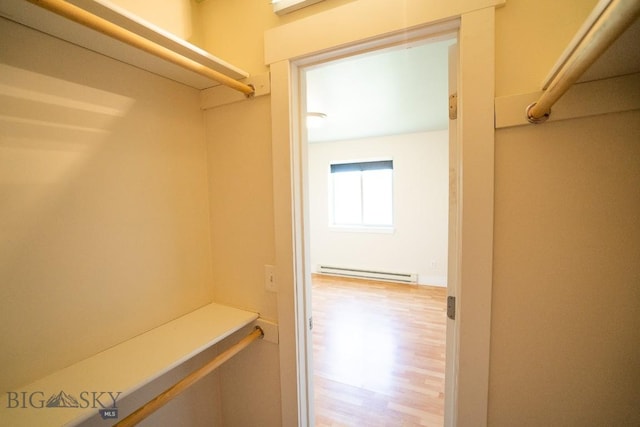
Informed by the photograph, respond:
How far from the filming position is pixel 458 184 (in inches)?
33.1

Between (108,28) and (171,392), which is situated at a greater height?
(108,28)

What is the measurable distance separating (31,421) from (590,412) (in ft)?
5.06

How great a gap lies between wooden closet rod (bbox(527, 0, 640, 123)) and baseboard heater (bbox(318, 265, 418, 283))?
389cm

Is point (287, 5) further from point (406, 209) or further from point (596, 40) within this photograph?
point (406, 209)

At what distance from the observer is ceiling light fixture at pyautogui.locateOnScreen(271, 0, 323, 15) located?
96cm

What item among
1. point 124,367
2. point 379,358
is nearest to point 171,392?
point 124,367

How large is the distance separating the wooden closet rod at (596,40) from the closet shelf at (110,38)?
3.45 ft

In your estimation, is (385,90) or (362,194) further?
(362,194)

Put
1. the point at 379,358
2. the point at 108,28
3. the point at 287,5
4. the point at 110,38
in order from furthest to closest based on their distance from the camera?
the point at 379,358, the point at 287,5, the point at 110,38, the point at 108,28

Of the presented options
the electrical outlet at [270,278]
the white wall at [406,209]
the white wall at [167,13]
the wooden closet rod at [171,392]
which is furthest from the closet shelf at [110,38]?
the white wall at [406,209]

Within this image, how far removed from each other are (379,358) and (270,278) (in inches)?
68.6

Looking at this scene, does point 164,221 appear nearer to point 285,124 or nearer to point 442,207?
point 285,124

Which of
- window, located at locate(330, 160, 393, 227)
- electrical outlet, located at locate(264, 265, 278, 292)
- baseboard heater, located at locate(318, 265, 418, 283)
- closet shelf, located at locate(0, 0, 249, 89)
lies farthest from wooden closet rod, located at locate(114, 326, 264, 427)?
window, located at locate(330, 160, 393, 227)

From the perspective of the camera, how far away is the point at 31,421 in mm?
614
